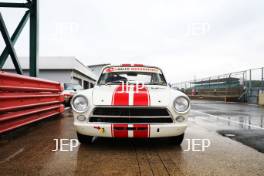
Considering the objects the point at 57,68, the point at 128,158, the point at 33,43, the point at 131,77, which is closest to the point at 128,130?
the point at 128,158

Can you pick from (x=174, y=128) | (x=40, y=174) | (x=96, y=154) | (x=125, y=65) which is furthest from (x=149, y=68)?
(x=40, y=174)

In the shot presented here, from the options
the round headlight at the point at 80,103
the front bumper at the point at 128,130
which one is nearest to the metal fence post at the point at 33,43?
the round headlight at the point at 80,103

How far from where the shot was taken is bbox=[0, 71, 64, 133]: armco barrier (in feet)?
13.3

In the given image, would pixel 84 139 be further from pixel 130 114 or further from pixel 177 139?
pixel 177 139

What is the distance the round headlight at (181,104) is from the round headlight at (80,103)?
1253 mm

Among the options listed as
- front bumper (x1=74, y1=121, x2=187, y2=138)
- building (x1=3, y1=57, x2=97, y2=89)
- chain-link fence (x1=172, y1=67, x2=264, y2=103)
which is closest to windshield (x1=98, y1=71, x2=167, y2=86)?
front bumper (x1=74, y1=121, x2=187, y2=138)

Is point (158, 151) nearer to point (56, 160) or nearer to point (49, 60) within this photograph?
point (56, 160)

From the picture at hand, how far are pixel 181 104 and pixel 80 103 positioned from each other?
143cm

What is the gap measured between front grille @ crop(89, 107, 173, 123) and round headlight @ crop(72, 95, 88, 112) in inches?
7.4

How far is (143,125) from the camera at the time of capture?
3.21m

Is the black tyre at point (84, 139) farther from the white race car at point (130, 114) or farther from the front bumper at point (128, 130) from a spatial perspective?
the front bumper at point (128, 130)

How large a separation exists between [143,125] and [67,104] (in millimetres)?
9393

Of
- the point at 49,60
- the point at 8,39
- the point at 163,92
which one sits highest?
the point at 49,60

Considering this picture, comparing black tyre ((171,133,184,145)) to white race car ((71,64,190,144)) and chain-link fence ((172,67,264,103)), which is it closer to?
white race car ((71,64,190,144))
